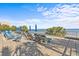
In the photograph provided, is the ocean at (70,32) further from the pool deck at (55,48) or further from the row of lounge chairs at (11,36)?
the row of lounge chairs at (11,36)

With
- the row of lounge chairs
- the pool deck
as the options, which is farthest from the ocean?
the row of lounge chairs

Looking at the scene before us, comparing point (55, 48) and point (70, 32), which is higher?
point (70, 32)

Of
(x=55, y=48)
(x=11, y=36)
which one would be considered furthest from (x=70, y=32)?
(x=11, y=36)

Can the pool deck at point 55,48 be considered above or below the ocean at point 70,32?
below

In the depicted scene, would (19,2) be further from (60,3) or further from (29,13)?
(60,3)

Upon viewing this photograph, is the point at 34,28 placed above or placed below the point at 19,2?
below

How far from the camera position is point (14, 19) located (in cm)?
296

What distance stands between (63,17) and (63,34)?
0.66ft

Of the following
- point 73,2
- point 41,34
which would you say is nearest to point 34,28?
point 41,34

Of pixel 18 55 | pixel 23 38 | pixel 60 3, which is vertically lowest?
pixel 18 55

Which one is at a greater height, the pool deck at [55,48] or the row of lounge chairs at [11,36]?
the row of lounge chairs at [11,36]

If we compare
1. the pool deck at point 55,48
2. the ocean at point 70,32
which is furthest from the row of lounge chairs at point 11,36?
the ocean at point 70,32

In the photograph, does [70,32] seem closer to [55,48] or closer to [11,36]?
[55,48]

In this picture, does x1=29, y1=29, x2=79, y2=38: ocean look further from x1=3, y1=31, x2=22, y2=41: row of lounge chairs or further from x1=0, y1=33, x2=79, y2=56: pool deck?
x1=3, y1=31, x2=22, y2=41: row of lounge chairs
